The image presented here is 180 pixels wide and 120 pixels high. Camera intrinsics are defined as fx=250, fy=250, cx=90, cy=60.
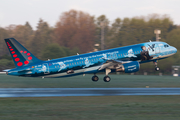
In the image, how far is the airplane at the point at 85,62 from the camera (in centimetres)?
3594

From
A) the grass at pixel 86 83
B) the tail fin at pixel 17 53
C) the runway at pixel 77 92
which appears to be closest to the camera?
the runway at pixel 77 92

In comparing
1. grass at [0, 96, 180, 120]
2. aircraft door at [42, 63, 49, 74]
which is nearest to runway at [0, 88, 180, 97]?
aircraft door at [42, 63, 49, 74]

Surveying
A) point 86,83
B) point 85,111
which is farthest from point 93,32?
point 85,111

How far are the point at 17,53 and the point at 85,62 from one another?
32.8 feet

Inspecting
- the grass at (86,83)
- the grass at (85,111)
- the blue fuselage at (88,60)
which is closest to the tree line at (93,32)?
the grass at (86,83)

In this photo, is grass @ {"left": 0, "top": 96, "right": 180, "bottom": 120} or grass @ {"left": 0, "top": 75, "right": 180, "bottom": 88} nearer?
grass @ {"left": 0, "top": 96, "right": 180, "bottom": 120}

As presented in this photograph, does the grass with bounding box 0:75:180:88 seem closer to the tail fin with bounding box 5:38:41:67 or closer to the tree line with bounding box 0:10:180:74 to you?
the tail fin with bounding box 5:38:41:67

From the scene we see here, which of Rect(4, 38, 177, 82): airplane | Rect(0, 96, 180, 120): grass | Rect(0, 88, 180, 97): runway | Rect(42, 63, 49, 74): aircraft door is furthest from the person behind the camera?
Rect(42, 63, 49, 74): aircraft door

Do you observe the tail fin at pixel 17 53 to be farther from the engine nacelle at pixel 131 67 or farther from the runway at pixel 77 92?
the engine nacelle at pixel 131 67

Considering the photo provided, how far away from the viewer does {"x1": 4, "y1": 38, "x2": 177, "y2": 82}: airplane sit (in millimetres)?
35938

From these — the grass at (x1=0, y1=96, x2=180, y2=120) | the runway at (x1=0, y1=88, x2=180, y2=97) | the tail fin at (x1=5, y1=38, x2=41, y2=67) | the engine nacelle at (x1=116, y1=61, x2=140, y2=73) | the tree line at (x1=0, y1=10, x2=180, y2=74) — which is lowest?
the grass at (x1=0, y1=96, x2=180, y2=120)

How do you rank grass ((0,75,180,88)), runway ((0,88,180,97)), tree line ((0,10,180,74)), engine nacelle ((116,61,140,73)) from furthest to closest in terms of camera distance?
tree line ((0,10,180,74)) < grass ((0,75,180,88)) < engine nacelle ((116,61,140,73)) < runway ((0,88,180,97))

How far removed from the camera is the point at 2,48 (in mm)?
141000

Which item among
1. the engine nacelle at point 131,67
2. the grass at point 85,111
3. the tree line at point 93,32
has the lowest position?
the grass at point 85,111
